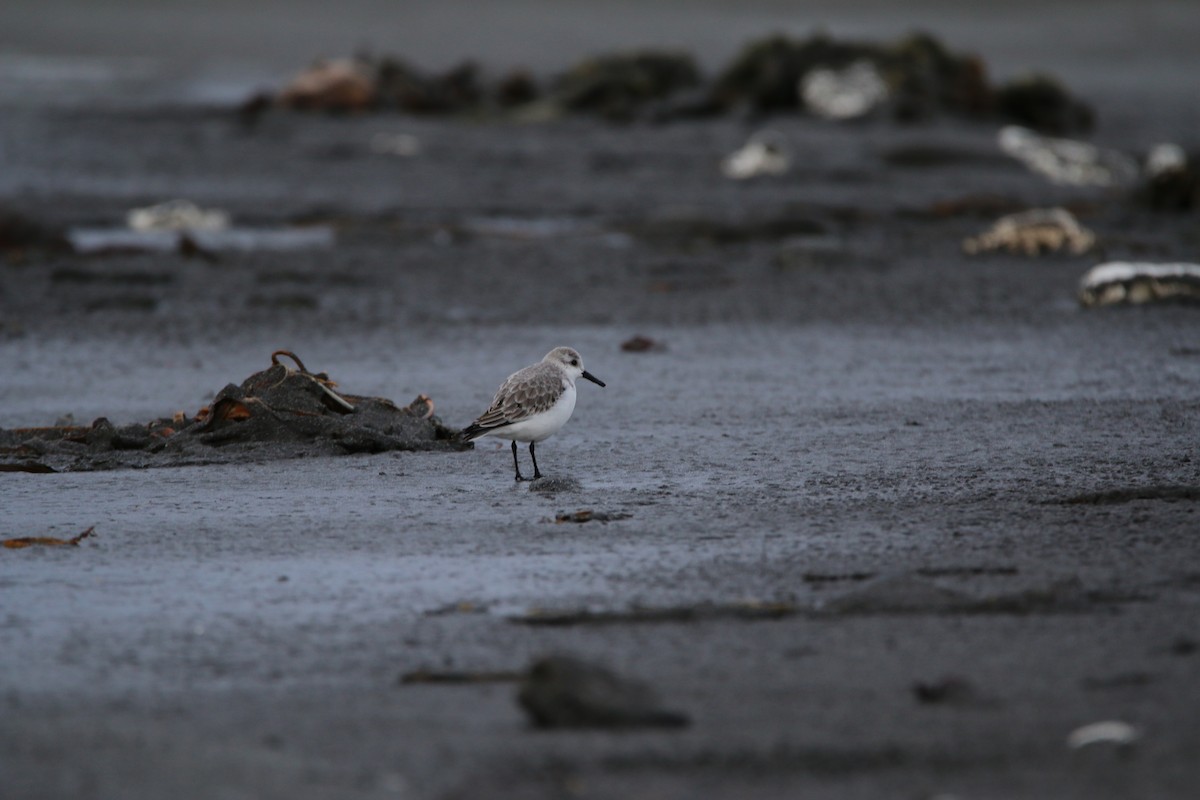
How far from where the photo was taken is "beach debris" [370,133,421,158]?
2584cm

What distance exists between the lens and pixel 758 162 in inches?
880

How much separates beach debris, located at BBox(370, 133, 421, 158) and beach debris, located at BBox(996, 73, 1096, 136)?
1073 cm

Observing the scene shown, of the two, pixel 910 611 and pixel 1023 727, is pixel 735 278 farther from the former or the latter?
pixel 1023 727

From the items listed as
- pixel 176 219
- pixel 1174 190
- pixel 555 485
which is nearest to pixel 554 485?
pixel 555 485

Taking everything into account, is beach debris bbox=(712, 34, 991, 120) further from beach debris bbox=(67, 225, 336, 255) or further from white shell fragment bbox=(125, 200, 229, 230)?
white shell fragment bbox=(125, 200, 229, 230)

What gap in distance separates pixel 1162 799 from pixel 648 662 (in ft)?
5.37

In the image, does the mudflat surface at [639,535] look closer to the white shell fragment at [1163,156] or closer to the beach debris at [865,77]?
the white shell fragment at [1163,156]

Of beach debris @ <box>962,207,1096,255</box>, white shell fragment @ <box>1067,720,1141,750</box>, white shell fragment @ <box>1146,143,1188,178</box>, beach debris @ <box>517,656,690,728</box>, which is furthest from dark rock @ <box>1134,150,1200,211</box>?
beach debris @ <box>517,656,690,728</box>

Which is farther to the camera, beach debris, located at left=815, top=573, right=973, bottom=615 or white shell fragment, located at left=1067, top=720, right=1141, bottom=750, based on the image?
beach debris, located at left=815, top=573, right=973, bottom=615

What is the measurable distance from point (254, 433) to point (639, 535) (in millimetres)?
2586

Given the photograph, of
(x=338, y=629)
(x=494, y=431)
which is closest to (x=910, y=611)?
(x=338, y=629)

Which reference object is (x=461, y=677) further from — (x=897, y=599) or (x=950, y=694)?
(x=897, y=599)

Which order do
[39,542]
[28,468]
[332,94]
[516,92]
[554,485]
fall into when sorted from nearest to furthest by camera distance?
[39,542] → [554,485] → [28,468] → [332,94] → [516,92]

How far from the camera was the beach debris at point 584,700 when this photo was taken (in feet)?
14.3
